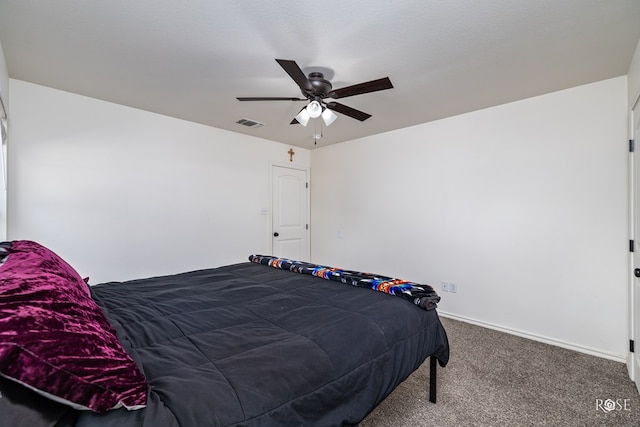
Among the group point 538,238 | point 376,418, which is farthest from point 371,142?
point 376,418

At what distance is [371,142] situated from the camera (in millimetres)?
4402

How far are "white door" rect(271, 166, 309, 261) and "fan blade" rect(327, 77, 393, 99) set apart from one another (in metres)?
2.68

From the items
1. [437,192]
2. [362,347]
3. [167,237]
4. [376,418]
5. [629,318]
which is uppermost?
[437,192]

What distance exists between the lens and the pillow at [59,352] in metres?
0.67

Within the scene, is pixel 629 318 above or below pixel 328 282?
below

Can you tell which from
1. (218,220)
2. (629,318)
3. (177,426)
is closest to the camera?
(177,426)

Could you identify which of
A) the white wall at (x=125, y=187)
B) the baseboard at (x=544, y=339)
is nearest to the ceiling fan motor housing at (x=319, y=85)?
the white wall at (x=125, y=187)

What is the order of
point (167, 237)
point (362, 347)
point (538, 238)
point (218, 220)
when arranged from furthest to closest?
point (218, 220) → point (167, 237) → point (538, 238) → point (362, 347)

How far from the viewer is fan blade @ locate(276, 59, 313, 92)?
1.83 m

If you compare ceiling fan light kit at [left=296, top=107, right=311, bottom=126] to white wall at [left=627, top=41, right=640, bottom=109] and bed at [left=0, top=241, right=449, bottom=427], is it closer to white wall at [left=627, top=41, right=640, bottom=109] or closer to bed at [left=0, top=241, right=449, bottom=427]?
bed at [left=0, top=241, right=449, bottom=427]

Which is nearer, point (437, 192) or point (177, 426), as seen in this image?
point (177, 426)

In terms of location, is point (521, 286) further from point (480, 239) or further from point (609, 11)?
point (609, 11)

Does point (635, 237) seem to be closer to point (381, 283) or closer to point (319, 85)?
point (381, 283)

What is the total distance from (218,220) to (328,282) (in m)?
2.40
